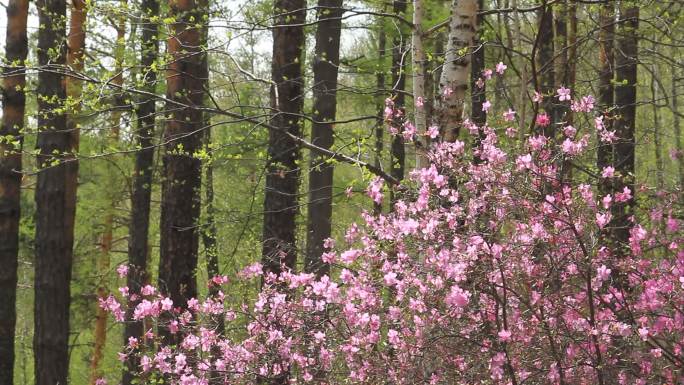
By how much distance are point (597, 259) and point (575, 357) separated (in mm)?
634

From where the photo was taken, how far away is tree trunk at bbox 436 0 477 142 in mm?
5770

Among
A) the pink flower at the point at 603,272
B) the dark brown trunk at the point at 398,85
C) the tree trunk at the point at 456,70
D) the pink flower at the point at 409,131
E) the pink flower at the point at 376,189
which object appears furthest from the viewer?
the dark brown trunk at the point at 398,85

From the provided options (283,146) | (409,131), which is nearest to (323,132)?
(283,146)

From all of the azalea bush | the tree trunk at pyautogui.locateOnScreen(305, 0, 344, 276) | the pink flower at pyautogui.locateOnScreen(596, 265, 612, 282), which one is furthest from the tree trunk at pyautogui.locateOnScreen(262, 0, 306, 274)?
the pink flower at pyautogui.locateOnScreen(596, 265, 612, 282)

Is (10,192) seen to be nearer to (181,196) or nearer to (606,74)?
(181,196)

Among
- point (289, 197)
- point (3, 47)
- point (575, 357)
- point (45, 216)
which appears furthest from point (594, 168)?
point (3, 47)

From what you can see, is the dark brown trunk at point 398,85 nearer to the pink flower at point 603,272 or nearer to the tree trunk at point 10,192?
the pink flower at point 603,272

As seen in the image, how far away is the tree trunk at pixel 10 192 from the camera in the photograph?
27.2 feet

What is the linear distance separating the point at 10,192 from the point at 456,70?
199 inches

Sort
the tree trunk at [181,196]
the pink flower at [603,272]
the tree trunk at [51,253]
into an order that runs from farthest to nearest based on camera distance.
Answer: the tree trunk at [51,253], the tree trunk at [181,196], the pink flower at [603,272]

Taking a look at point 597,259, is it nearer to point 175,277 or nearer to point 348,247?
point 348,247

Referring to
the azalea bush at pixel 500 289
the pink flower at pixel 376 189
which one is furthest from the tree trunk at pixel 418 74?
the pink flower at pixel 376 189

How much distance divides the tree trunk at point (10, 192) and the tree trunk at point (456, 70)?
15.6 ft

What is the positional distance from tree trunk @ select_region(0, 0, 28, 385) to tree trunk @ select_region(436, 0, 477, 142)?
475cm
